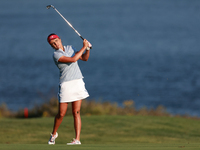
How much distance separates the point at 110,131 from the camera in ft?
43.0

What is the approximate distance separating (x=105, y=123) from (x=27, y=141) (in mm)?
2783

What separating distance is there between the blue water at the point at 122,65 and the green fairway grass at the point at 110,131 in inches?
148

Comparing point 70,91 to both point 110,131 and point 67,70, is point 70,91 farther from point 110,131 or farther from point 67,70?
point 110,131

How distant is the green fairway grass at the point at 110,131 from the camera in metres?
12.1

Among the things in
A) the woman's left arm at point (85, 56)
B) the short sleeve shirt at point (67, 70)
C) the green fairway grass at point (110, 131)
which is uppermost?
the woman's left arm at point (85, 56)

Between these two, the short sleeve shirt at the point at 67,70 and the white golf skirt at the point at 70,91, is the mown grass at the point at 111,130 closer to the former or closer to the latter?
the white golf skirt at the point at 70,91

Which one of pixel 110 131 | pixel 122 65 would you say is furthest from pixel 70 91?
pixel 122 65

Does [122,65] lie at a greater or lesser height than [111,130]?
greater

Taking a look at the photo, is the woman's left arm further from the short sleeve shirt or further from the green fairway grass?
the green fairway grass

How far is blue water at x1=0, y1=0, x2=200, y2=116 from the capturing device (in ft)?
135

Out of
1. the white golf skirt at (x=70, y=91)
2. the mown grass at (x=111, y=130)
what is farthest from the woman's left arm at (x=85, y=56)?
the mown grass at (x=111, y=130)

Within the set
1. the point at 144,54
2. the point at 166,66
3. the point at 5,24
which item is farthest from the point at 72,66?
the point at 5,24

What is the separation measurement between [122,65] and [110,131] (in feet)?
201

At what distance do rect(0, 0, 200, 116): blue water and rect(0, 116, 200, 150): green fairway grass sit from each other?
3749mm
